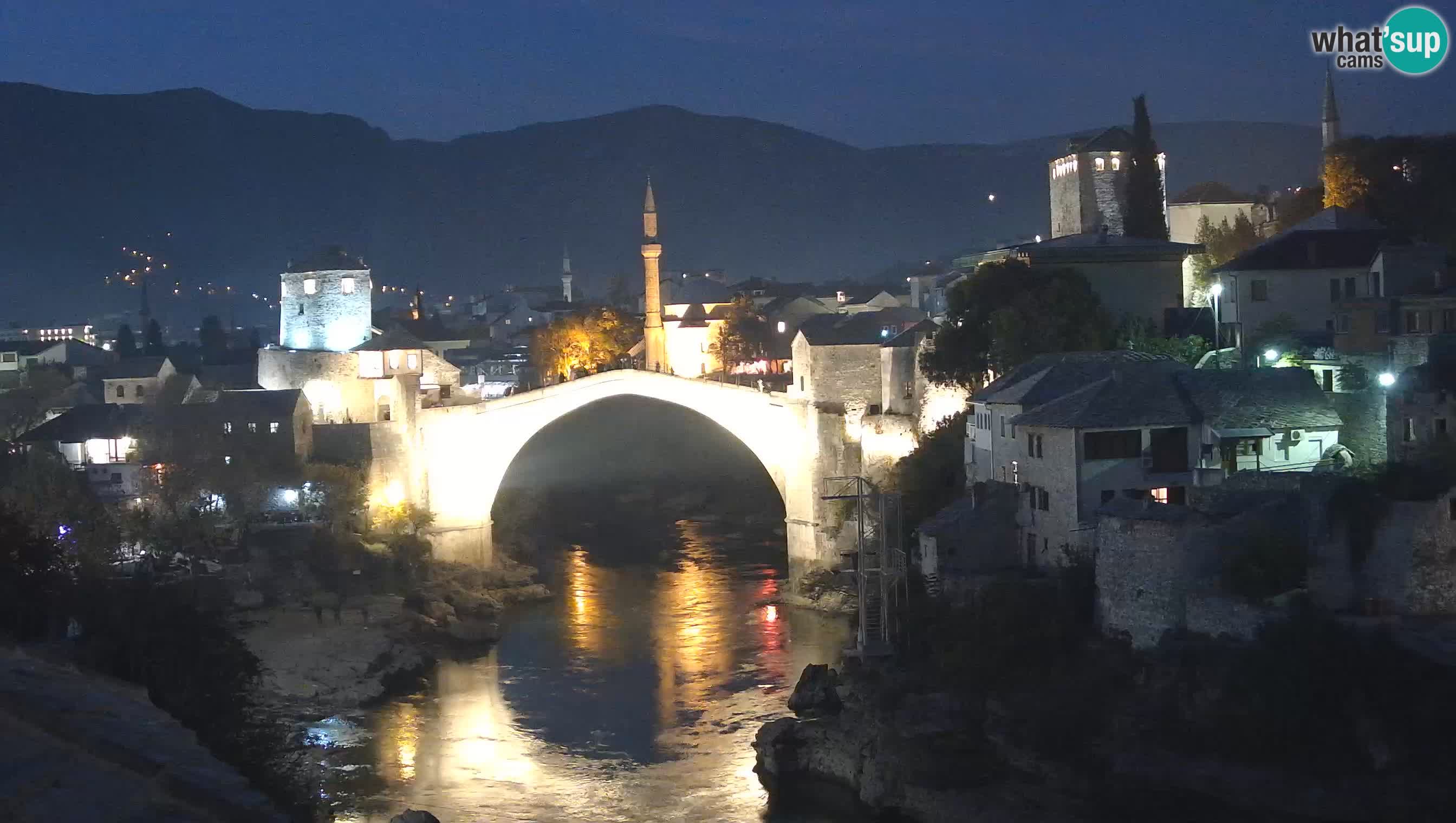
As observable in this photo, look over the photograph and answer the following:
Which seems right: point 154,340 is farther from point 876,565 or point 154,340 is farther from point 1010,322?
point 1010,322

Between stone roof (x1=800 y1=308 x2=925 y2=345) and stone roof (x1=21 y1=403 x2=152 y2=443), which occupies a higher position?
stone roof (x1=800 y1=308 x2=925 y2=345)

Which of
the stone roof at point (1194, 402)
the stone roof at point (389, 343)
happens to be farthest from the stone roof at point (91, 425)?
the stone roof at point (1194, 402)

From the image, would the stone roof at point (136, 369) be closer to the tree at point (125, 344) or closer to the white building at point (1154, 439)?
the tree at point (125, 344)

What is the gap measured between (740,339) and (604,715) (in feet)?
82.8

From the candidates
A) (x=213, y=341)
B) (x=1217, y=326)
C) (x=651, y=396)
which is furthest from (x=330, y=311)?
(x=213, y=341)

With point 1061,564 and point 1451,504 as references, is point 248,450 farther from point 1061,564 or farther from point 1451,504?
point 1451,504

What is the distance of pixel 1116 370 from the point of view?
2116 cm

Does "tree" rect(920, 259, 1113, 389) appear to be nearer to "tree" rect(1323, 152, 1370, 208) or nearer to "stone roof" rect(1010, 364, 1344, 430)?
"stone roof" rect(1010, 364, 1344, 430)

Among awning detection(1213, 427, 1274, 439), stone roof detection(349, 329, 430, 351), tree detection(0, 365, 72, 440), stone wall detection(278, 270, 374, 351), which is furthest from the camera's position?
stone wall detection(278, 270, 374, 351)

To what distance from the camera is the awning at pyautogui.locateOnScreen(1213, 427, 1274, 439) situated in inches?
792

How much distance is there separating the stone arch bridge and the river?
1443 mm

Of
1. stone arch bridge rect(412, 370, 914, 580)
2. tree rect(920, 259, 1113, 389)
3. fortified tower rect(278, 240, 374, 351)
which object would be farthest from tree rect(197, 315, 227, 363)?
tree rect(920, 259, 1113, 389)

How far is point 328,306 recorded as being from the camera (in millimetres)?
35250

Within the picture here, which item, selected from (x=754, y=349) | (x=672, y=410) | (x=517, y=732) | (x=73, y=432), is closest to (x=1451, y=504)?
(x=517, y=732)
